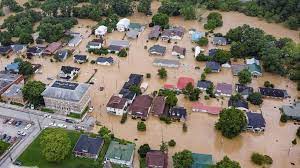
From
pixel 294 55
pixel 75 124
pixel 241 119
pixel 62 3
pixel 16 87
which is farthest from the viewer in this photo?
pixel 62 3

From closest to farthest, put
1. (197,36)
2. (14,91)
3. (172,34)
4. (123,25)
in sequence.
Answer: (14,91), (197,36), (172,34), (123,25)

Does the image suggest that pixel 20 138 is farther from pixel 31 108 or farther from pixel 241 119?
pixel 241 119

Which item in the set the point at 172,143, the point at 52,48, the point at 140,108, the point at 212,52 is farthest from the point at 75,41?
the point at 172,143

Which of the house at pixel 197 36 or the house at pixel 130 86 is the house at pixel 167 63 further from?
the house at pixel 197 36

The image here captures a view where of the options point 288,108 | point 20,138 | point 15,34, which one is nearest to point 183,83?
point 288,108

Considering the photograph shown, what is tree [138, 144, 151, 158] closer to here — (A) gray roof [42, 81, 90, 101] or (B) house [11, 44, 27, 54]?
(A) gray roof [42, 81, 90, 101]

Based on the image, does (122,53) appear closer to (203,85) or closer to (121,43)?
(121,43)
